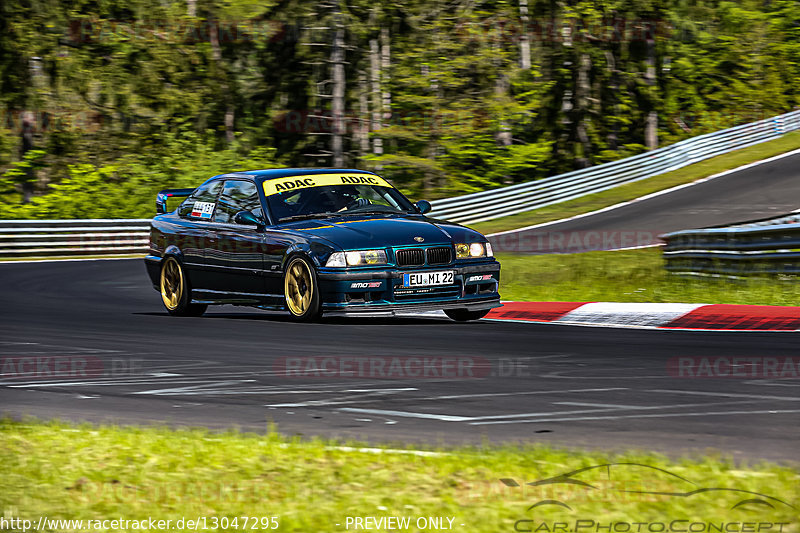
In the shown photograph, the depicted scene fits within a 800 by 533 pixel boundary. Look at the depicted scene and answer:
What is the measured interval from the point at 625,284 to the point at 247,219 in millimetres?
5295

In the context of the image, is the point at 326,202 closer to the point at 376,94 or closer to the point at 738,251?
the point at 738,251

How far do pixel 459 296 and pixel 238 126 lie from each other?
3766 centimetres

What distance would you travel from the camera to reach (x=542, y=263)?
811 inches

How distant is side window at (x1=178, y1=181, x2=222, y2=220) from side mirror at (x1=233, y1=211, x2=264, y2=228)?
0.72 metres

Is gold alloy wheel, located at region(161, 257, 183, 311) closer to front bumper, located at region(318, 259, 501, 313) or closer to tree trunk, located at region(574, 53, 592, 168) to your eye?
front bumper, located at region(318, 259, 501, 313)

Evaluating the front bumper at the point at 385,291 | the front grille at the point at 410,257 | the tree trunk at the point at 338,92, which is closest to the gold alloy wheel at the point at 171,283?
the front bumper at the point at 385,291

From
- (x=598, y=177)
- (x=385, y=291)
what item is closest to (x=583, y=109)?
(x=598, y=177)

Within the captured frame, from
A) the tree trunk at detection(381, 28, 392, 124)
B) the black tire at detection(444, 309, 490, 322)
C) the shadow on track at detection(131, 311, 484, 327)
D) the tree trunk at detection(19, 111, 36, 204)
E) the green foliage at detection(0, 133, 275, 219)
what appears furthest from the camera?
the tree trunk at detection(19, 111, 36, 204)

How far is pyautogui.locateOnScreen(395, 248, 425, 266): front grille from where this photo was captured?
40.2 ft

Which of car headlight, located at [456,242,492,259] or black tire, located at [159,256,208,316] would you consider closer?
car headlight, located at [456,242,492,259]

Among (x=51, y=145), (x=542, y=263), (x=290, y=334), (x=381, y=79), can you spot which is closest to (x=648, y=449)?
(x=290, y=334)

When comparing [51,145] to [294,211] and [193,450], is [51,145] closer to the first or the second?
[294,211]

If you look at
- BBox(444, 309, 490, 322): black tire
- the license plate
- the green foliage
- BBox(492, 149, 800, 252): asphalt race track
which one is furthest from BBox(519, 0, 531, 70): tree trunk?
the license plate

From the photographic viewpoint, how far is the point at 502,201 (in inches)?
1320
